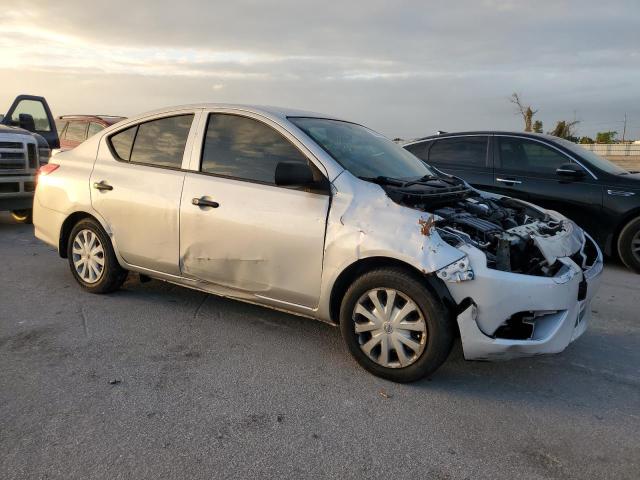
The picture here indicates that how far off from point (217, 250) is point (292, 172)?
0.89 meters

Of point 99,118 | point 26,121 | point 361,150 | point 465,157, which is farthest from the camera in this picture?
point 99,118

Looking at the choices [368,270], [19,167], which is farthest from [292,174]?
[19,167]

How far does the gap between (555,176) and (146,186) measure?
16.7 feet

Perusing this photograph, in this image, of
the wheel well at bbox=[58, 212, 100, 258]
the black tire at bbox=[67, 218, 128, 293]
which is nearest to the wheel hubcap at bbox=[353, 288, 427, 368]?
the black tire at bbox=[67, 218, 128, 293]

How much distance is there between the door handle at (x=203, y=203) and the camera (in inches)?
162

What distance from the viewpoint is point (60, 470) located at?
99.8 inches

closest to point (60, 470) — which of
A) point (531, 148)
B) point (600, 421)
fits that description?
point (600, 421)

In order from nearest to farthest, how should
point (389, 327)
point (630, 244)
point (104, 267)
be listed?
point (389, 327) < point (104, 267) < point (630, 244)

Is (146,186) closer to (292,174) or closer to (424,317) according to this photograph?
(292,174)

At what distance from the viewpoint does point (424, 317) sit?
3.35m

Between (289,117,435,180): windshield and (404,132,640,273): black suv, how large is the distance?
2.83m

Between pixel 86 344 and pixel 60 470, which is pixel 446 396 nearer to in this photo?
pixel 60 470

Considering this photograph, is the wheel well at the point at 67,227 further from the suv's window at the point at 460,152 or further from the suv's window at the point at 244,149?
the suv's window at the point at 460,152

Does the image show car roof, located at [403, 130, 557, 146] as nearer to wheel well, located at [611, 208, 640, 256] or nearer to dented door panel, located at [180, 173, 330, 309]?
wheel well, located at [611, 208, 640, 256]
